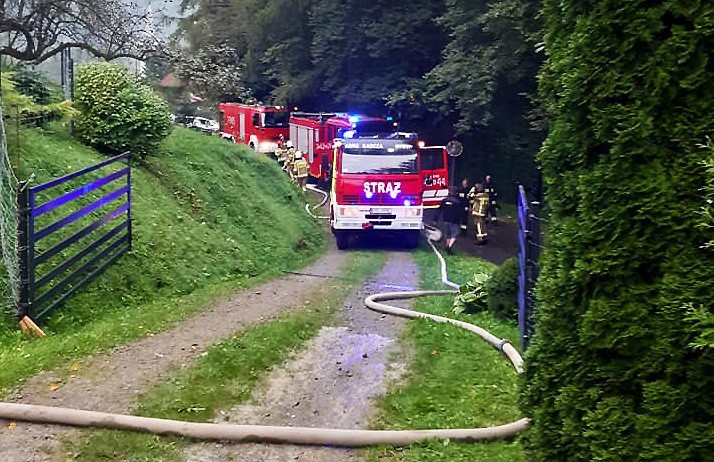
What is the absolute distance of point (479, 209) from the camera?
71.5 feet

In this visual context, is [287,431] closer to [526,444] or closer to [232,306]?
[526,444]

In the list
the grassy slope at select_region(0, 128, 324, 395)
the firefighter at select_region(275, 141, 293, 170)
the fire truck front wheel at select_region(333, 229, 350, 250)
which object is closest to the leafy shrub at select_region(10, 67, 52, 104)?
the grassy slope at select_region(0, 128, 324, 395)

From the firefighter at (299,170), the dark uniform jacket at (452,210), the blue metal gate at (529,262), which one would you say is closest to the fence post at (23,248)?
the blue metal gate at (529,262)

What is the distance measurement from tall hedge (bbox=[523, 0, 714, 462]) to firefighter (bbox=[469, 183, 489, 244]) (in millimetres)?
17846

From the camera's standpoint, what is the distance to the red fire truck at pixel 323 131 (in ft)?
91.6

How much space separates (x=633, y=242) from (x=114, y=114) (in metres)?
13.7

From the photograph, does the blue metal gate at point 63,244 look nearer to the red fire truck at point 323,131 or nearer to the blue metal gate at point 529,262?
the blue metal gate at point 529,262

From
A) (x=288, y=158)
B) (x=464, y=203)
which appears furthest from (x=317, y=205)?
(x=464, y=203)

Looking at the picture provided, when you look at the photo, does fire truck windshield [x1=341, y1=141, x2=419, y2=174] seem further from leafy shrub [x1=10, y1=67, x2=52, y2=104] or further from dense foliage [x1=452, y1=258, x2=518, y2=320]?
dense foliage [x1=452, y1=258, x2=518, y2=320]

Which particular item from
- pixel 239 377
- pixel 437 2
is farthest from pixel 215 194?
pixel 437 2

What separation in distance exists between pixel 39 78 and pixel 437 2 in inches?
775

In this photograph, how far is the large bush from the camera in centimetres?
1543

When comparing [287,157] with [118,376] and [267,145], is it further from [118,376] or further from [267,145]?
[118,376]

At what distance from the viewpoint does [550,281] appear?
12.7 ft
